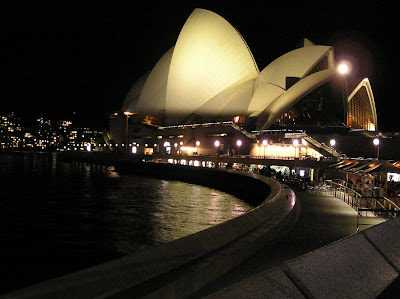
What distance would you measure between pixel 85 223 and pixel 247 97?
3467cm

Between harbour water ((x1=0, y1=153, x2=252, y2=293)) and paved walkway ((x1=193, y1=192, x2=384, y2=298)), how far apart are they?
14.1ft

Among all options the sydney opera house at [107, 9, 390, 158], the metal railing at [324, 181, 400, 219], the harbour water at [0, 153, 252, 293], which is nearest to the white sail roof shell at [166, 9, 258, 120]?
the sydney opera house at [107, 9, 390, 158]

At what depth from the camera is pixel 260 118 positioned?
146ft

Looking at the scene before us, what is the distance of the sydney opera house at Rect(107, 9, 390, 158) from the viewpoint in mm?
40375

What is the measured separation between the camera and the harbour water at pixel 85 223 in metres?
9.11

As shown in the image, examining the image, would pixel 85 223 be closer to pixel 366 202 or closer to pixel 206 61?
pixel 366 202

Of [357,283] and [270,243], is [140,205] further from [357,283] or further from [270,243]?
[357,283]

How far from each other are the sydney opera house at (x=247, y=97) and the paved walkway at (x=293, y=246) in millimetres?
24034

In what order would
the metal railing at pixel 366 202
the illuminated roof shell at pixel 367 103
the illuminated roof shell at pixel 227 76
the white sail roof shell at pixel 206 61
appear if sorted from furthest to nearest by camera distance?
1. the illuminated roof shell at pixel 367 103
2. the white sail roof shell at pixel 206 61
3. the illuminated roof shell at pixel 227 76
4. the metal railing at pixel 366 202

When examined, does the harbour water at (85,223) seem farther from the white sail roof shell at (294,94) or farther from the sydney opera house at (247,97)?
the white sail roof shell at (294,94)

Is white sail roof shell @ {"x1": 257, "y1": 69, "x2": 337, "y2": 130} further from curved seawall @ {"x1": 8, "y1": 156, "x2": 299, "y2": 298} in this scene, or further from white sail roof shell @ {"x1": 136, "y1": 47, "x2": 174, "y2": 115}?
curved seawall @ {"x1": 8, "y1": 156, "x2": 299, "y2": 298}

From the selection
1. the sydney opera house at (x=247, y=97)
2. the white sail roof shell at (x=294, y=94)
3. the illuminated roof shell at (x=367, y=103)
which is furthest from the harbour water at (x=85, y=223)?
the illuminated roof shell at (x=367, y=103)

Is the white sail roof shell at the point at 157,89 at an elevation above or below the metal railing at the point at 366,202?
above

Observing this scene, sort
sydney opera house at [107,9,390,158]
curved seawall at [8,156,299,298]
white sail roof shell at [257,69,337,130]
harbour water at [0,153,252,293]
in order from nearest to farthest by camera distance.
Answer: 1. curved seawall at [8,156,299,298]
2. harbour water at [0,153,252,293]
3. sydney opera house at [107,9,390,158]
4. white sail roof shell at [257,69,337,130]
